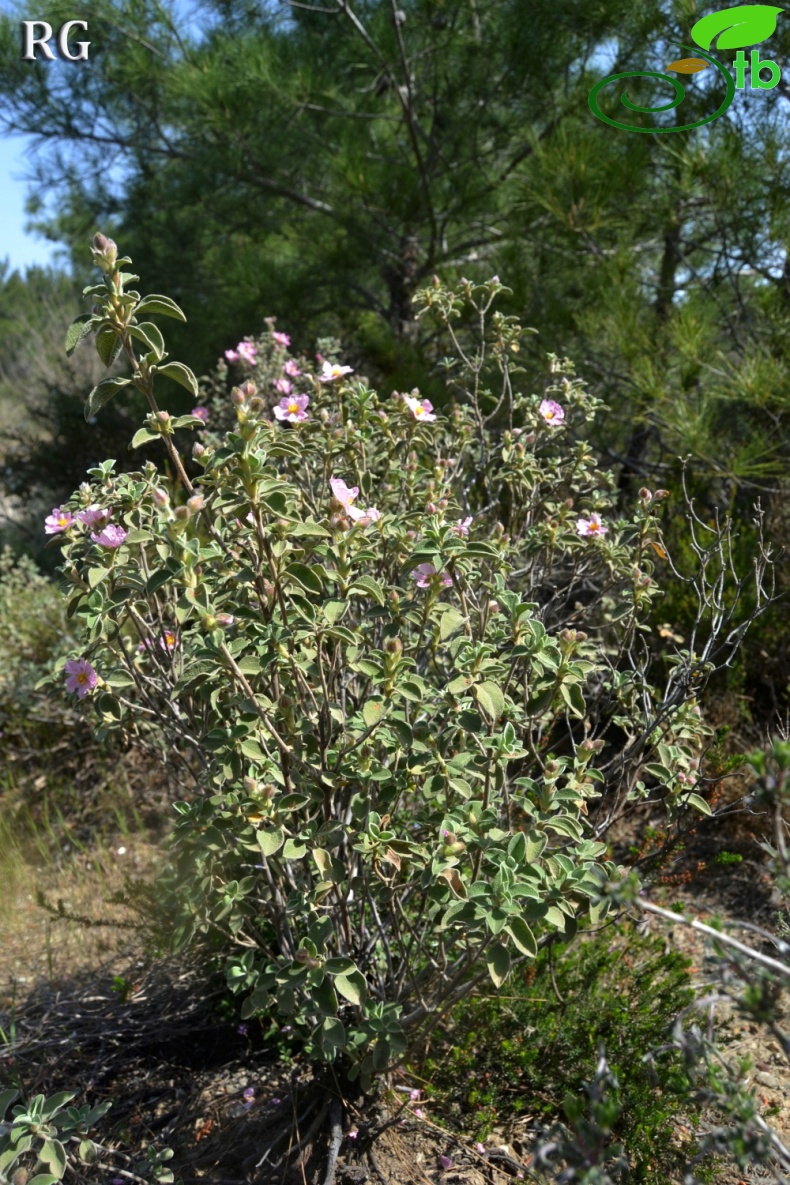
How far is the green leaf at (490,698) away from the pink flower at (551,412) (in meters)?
0.93

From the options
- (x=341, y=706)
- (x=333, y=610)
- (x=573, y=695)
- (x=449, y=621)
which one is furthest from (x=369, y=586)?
(x=573, y=695)

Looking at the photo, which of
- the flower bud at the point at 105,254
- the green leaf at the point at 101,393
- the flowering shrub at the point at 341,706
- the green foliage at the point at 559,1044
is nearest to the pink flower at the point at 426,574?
the flowering shrub at the point at 341,706

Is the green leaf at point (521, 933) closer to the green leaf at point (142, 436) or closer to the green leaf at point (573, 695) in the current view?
the green leaf at point (573, 695)

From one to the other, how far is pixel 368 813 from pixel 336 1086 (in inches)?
25.6

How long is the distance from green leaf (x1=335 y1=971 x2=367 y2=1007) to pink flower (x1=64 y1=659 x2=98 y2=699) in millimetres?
679

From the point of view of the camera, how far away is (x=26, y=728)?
13.0ft

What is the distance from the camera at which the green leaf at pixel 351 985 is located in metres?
1.52

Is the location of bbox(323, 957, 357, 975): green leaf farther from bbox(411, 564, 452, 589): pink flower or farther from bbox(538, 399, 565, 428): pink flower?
bbox(538, 399, 565, 428): pink flower

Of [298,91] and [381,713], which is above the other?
[298,91]

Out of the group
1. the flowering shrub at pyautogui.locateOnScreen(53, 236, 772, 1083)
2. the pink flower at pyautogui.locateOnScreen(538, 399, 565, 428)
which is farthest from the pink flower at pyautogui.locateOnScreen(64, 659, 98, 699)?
the pink flower at pyautogui.locateOnScreen(538, 399, 565, 428)

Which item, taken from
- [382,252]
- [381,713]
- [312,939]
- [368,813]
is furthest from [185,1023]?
[382,252]

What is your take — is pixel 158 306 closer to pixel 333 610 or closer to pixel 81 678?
pixel 333 610

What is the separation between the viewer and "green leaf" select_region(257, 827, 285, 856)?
1437 mm

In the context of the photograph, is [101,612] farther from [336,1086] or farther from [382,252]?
[382,252]
